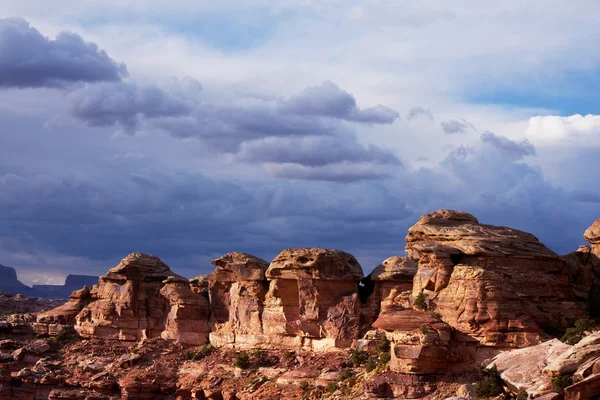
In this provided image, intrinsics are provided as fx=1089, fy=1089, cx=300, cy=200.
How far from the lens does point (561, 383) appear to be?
51.3m

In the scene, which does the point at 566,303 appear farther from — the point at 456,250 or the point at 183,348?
the point at 183,348

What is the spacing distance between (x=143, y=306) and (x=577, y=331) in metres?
41.5

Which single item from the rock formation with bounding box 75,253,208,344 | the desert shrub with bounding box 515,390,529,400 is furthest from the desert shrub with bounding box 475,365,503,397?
the rock formation with bounding box 75,253,208,344

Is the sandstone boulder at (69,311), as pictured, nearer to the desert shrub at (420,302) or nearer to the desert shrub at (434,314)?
the desert shrub at (420,302)

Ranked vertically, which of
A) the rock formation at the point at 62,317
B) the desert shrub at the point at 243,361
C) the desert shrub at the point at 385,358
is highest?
the rock formation at the point at 62,317

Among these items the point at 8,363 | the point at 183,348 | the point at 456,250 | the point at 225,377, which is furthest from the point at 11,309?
the point at 456,250

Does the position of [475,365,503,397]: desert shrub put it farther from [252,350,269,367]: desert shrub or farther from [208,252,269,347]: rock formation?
[208,252,269,347]: rock formation

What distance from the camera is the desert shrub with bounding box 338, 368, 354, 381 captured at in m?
68.1

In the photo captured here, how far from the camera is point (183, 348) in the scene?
283ft

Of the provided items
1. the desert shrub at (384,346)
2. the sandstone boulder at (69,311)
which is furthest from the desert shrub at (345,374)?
the sandstone boulder at (69,311)

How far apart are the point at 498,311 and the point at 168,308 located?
35.6m

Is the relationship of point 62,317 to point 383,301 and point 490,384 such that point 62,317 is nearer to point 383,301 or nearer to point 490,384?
point 383,301

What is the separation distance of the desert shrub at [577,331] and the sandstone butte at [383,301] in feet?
5.07

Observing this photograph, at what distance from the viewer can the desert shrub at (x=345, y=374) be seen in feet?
224
